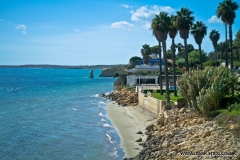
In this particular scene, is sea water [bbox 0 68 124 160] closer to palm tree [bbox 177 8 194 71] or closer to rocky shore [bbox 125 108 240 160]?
rocky shore [bbox 125 108 240 160]

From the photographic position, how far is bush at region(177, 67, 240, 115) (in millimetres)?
22891

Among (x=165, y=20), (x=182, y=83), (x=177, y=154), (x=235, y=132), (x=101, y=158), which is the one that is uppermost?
(x=165, y=20)

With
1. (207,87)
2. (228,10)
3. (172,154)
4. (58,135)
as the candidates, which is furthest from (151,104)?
(172,154)

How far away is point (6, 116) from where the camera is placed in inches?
1617

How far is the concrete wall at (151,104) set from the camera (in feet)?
107

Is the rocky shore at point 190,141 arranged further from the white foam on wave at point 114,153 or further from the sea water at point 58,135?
the sea water at point 58,135

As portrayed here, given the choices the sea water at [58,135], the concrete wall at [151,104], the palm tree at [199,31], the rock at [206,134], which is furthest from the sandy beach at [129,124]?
the palm tree at [199,31]

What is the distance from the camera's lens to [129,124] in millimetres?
32938

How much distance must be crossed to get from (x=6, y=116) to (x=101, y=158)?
2288 centimetres

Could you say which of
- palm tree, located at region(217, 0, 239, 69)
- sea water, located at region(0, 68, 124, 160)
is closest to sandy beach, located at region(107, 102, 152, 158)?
sea water, located at region(0, 68, 124, 160)

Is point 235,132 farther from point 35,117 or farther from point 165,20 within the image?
point 35,117

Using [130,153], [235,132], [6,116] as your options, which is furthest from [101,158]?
[6,116]

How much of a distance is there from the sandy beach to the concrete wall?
96cm

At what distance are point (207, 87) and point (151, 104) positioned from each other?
41.7 ft
